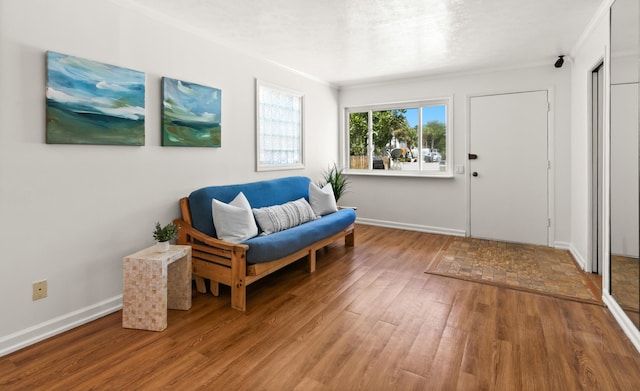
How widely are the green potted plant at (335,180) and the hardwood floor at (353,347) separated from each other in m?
2.37

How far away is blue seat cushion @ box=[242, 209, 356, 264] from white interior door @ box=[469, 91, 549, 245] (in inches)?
80.6

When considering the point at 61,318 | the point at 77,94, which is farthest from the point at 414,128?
the point at 61,318

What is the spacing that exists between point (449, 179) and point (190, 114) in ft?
11.8

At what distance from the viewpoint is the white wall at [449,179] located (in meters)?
4.27

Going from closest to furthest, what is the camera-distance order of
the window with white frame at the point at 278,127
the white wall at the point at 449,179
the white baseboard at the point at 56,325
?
the white baseboard at the point at 56,325 < the window with white frame at the point at 278,127 < the white wall at the point at 449,179

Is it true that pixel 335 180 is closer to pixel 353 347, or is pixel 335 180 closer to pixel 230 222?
pixel 230 222

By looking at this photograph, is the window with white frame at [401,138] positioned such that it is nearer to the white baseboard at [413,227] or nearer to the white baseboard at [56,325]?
the white baseboard at [413,227]

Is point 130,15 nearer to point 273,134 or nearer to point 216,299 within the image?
point 273,134

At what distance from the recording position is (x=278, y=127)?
444 centimetres

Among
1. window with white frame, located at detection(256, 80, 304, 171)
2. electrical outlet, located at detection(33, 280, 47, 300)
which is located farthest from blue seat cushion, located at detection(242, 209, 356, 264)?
electrical outlet, located at detection(33, 280, 47, 300)

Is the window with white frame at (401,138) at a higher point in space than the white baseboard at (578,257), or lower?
higher

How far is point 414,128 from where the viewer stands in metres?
5.34

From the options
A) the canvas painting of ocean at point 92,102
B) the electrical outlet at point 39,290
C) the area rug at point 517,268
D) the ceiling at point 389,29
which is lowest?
the area rug at point 517,268

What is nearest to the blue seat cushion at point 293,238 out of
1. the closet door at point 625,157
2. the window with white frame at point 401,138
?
the window with white frame at point 401,138
